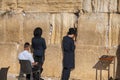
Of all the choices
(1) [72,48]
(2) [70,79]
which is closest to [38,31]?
(1) [72,48]

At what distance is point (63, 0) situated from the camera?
1330cm

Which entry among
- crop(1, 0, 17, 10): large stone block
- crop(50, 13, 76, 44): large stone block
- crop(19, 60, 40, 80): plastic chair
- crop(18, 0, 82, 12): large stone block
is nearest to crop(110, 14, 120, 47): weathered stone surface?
crop(18, 0, 82, 12): large stone block

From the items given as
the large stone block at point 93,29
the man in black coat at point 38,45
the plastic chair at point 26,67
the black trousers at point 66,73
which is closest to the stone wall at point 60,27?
the large stone block at point 93,29

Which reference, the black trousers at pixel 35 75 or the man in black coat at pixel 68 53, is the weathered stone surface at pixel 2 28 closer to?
the black trousers at pixel 35 75

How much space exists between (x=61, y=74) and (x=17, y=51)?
5.68 ft

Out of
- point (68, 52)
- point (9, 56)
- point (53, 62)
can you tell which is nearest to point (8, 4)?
Answer: point (9, 56)

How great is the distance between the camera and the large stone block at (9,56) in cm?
1385

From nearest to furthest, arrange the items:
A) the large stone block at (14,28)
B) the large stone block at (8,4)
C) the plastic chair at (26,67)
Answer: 1. the plastic chair at (26,67)
2. the large stone block at (14,28)
3. the large stone block at (8,4)

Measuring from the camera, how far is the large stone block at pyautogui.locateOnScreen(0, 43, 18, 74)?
1385cm

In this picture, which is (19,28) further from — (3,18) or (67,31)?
(67,31)

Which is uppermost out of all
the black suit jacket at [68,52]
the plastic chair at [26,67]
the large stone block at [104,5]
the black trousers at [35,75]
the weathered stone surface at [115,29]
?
the large stone block at [104,5]

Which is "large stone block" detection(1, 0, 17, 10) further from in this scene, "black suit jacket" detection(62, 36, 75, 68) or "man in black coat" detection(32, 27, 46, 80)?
"black suit jacket" detection(62, 36, 75, 68)

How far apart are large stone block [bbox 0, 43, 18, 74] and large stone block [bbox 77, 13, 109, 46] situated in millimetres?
2242

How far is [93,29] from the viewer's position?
41.8 feet
